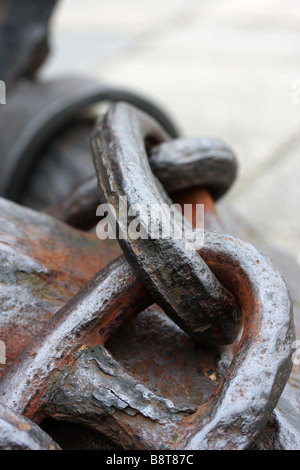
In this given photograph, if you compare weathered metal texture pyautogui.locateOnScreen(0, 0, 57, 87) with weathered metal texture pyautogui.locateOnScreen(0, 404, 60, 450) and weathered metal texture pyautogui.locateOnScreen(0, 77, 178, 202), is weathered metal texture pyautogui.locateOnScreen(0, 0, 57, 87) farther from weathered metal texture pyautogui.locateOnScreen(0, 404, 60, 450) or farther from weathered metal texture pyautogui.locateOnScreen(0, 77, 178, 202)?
weathered metal texture pyautogui.locateOnScreen(0, 404, 60, 450)

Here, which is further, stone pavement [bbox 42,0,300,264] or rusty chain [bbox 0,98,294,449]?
stone pavement [bbox 42,0,300,264]

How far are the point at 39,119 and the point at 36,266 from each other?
0.85 meters

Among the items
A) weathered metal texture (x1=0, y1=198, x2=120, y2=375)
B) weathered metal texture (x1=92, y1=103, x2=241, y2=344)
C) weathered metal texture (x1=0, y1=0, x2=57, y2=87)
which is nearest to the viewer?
weathered metal texture (x1=92, y1=103, x2=241, y2=344)

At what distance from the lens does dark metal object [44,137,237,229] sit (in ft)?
3.65

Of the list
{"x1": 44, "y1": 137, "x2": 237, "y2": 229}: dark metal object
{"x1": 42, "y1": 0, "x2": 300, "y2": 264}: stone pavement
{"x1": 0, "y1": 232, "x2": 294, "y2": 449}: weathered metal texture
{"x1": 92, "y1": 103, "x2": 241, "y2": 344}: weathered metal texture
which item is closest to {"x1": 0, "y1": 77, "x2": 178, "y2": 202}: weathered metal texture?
{"x1": 42, "y1": 0, "x2": 300, "y2": 264}: stone pavement

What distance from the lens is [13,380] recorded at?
77cm

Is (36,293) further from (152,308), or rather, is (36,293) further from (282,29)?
(282,29)

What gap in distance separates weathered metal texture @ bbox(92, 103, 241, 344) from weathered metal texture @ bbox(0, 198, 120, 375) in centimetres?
19

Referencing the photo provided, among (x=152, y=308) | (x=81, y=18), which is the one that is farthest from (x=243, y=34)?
(x=152, y=308)

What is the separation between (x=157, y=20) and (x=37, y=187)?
139 inches

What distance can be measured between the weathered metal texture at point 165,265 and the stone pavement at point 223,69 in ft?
3.22

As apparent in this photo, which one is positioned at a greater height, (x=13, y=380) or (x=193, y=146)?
(x=193, y=146)

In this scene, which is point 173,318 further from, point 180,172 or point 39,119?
point 39,119
